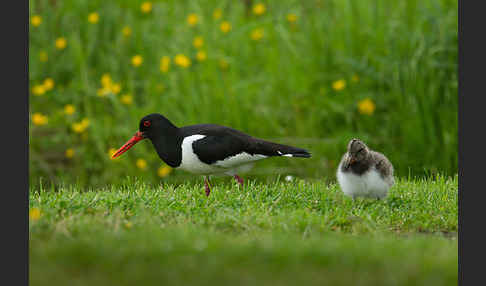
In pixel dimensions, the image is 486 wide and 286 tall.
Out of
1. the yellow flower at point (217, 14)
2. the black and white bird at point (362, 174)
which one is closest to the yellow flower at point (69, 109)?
the yellow flower at point (217, 14)

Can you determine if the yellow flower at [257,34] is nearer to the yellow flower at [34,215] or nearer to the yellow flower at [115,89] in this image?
the yellow flower at [115,89]

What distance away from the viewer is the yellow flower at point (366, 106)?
9.54 m

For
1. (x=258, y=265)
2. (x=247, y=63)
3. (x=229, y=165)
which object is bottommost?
(x=258, y=265)

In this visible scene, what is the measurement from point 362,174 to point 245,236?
1.74 meters

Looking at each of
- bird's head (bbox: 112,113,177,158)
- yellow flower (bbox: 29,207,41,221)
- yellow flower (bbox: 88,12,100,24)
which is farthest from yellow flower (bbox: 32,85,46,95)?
yellow flower (bbox: 29,207,41,221)

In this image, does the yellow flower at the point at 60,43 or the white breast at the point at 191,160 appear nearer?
the white breast at the point at 191,160

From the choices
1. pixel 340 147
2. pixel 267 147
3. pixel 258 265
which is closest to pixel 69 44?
pixel 340 147

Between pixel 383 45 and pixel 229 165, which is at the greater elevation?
pixel 383 45

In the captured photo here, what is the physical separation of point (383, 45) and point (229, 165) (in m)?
4.33

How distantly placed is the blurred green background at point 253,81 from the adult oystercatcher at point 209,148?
2219mm

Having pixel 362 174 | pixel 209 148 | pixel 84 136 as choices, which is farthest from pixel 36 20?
pixel 362 174

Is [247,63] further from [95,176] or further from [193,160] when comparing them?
[193,160]

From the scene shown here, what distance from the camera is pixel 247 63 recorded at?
11.1m

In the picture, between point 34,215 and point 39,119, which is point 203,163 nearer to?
point 34,215
